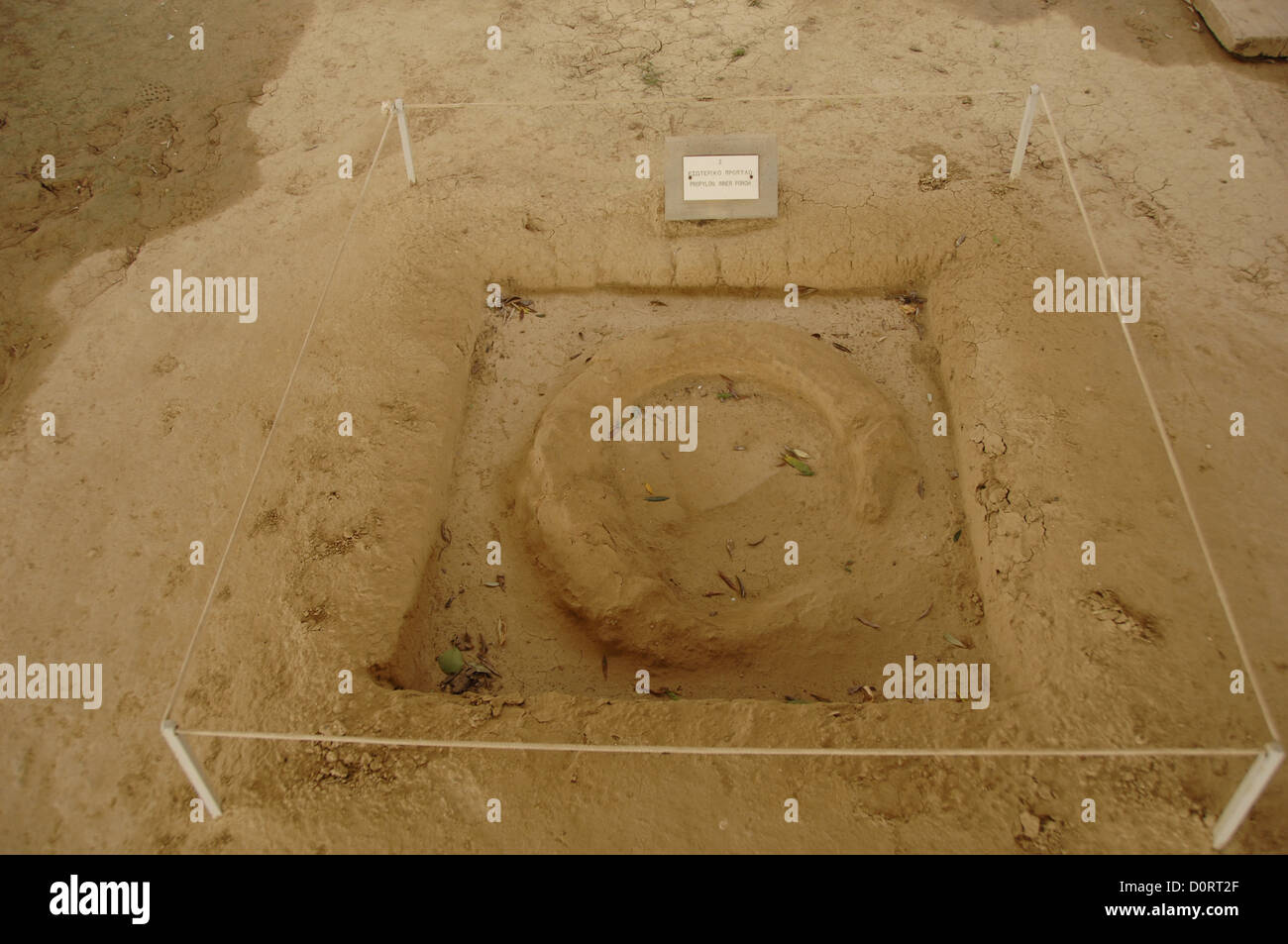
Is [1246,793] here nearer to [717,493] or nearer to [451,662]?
[717,493]

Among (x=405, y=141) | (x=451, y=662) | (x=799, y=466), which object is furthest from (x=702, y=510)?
(x=405, y=141)

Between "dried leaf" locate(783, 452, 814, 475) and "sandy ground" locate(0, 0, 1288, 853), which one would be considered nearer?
"sandy ground" locate(0, 0, 1288, 853)

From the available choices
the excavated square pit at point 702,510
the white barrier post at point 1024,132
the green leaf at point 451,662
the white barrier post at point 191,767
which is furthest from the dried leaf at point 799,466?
the white barrier post at point 191,767

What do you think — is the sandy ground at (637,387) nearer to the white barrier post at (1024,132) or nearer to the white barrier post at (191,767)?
the white barrier post at (191,767)

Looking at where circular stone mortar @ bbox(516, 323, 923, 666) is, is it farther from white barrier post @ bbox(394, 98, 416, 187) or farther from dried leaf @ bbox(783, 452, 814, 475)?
white barrier post @ bbox(394, 98, 416, 187)

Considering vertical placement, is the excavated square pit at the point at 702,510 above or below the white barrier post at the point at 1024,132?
below

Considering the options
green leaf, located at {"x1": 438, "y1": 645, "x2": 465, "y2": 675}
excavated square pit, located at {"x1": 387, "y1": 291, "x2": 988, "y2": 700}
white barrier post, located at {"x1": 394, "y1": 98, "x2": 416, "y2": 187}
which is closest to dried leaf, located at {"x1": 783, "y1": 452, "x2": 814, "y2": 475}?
excavated square pit, located at {"x1": 387, "y1": 291, "x2": 988, "y2": 700}
